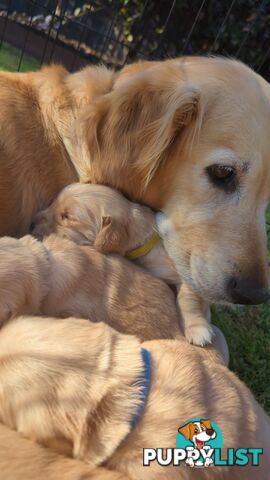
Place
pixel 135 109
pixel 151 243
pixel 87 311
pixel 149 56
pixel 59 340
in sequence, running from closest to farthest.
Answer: pixel 59 340 → pixel 87 311 → pixel 135 109 → pixel 151 243 → pixel 149 56

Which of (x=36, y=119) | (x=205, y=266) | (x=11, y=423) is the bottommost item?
(x=11, y=423)

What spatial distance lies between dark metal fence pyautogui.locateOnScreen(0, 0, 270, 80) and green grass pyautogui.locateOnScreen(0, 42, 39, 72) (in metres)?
0.09

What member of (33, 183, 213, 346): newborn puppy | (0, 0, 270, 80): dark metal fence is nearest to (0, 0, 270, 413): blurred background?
(0, 0, 270, 80): dark metal fence

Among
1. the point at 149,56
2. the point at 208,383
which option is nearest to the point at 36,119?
the point at 208,383

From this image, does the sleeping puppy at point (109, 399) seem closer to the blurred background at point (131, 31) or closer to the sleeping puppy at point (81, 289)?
the sleeping puppy at point (81, 289)

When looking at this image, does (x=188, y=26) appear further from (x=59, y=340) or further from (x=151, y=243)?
(x=59, y=340)

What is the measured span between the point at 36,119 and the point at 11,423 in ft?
4.68

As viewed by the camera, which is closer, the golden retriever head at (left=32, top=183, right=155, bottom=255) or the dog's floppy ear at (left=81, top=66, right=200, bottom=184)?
the dog's floppy ear at (left=81, top=66, right=200, bottom=184)

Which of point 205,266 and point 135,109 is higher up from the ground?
point 135,109

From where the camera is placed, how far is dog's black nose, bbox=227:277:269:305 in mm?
2234

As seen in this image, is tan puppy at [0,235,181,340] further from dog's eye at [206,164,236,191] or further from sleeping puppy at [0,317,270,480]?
dog's eye at [206,164,236,191]

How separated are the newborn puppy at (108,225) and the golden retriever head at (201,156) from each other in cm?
14

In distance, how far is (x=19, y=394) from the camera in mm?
1738

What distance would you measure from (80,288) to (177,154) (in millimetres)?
763
